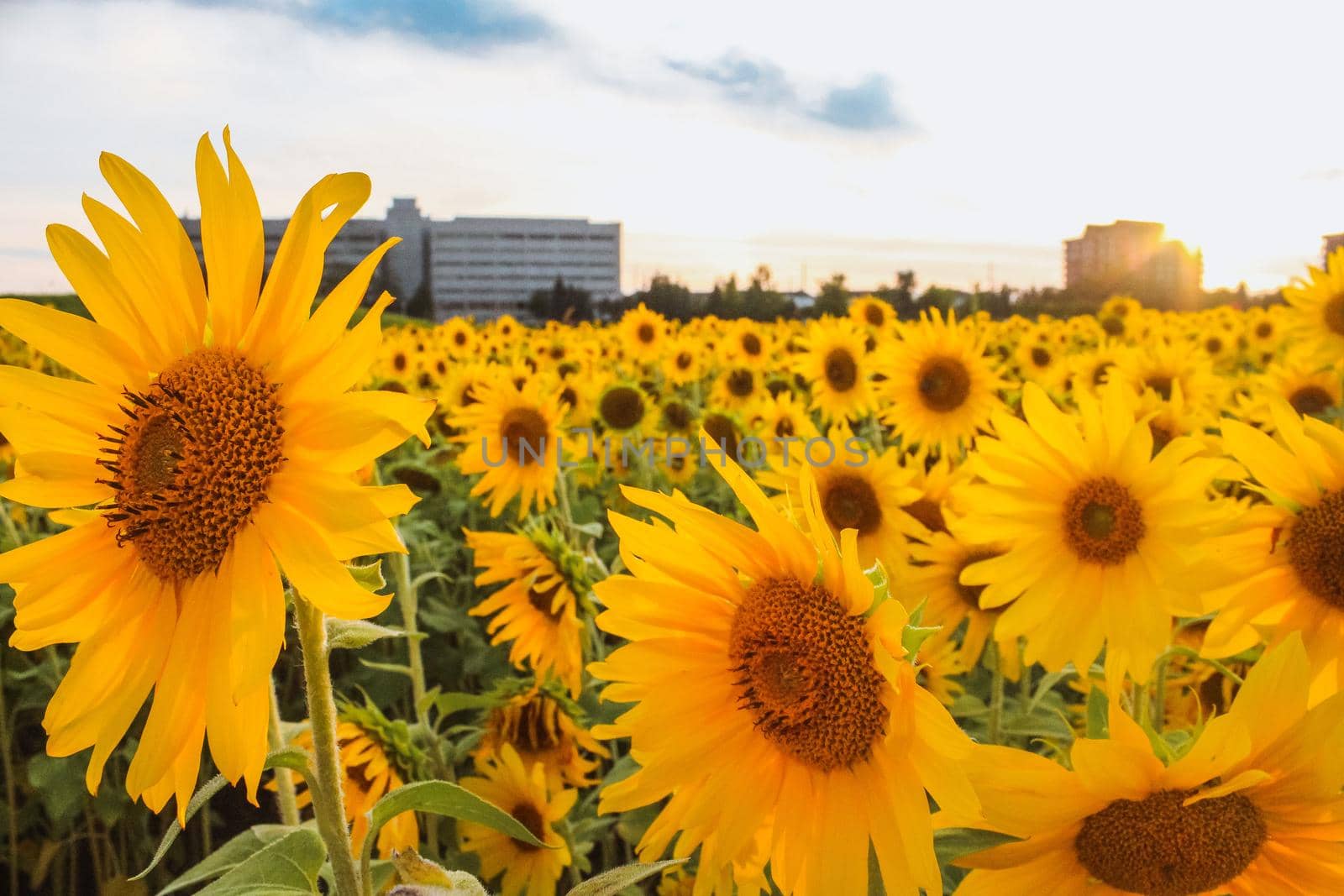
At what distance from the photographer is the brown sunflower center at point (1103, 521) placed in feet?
7.20

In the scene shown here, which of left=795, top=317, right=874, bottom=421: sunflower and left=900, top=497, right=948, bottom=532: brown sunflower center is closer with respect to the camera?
left=900, top=497, right=948, bottom=532: brown sunflower center

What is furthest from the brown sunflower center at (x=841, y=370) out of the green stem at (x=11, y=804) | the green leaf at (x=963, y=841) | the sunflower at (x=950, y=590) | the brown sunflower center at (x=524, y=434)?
the green leaf at (x=963, y=841)

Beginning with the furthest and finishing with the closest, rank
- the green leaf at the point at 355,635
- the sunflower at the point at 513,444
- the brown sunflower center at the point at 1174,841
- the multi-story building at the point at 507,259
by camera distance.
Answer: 1. the multi-story building at the point at 507,259
2. the sunflower at the point at 513,444
3. the green leaf at the point at 355,635
4. the brown sunflower center at the point at 1174,841

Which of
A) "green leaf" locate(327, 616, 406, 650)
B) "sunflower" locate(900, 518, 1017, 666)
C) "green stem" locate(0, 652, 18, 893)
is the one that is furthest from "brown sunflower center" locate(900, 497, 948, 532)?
"green stem" locate(0, 652, 18, 893)

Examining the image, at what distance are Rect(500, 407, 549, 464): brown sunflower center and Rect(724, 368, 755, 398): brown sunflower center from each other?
3694mm

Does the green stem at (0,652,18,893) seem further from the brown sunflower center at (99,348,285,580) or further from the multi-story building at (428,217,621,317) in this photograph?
the multi-story building at (428,217,621,317)

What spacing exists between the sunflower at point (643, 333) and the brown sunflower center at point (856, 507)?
6987 millimetres

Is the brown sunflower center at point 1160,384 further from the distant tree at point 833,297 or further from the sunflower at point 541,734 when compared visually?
the distant tree at point 833,297

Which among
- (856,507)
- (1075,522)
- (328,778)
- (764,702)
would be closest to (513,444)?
(856,507)

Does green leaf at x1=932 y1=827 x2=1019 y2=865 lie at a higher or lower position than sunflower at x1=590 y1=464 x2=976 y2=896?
lower

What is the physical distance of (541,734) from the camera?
2941 mm

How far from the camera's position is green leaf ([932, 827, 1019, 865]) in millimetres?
1288

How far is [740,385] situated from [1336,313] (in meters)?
4.50

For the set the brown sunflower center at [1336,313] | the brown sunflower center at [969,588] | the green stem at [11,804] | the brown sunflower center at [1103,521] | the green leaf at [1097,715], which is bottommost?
the green stem at [11,804]
